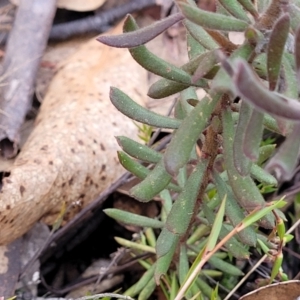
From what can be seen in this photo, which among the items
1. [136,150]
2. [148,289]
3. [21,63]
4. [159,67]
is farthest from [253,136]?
[21,63]

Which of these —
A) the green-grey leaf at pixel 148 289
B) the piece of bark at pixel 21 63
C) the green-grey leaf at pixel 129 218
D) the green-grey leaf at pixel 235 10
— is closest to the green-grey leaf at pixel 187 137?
the green-grey leaf at pixel 235 10

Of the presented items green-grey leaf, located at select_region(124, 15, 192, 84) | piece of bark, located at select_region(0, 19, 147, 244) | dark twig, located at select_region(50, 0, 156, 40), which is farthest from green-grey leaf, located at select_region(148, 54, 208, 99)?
dark twig, located at select_region(50, 0, 156, 40)

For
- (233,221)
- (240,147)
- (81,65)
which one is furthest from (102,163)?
(240,147)

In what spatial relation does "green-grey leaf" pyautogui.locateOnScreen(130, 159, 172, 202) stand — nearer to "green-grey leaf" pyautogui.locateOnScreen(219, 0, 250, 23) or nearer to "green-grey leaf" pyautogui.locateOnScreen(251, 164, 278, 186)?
"green-grey leaf" pyautogui.locateOnScreen(251, 164, 278, 186)

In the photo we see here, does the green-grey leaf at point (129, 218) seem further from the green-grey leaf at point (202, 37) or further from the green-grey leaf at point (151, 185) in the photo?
the green-grey leaf at point (202, 37)

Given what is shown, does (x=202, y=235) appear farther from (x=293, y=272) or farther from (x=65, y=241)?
(x=65, y=241)

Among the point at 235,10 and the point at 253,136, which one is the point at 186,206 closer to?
the point at 253,136
